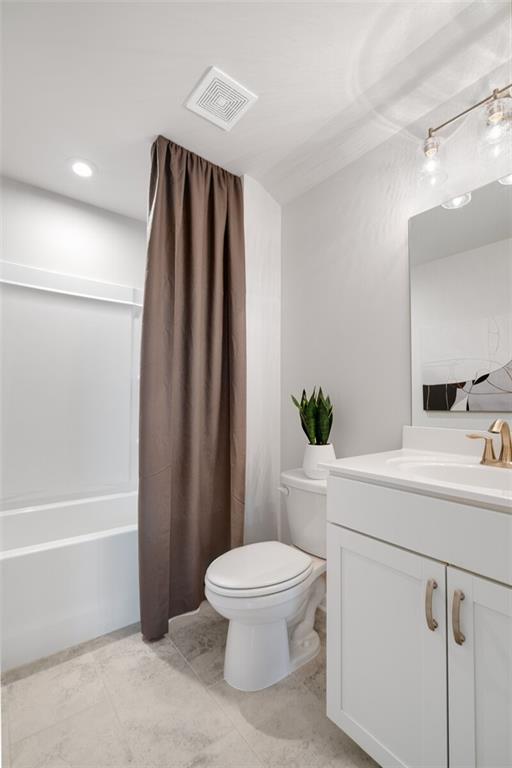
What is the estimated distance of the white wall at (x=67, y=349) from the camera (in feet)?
6.71

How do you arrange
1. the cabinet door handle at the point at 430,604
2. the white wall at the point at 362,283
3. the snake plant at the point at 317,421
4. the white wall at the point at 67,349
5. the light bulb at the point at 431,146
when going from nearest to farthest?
the cabinet door handle at the point at 430,604, the light bulb at the point at 431,146, the white wall at the point at 362,283, the snake plant at the point at 317,421, the white wall at the point at 67,349

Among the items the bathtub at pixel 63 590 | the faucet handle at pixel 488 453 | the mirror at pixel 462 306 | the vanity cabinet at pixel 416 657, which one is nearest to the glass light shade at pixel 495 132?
the mirror at pixel 462 306

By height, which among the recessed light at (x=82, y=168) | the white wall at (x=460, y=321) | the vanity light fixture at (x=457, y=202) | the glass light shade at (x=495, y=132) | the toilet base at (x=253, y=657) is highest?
the recessed light at (x=82, y=168)

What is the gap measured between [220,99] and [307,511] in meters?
1.82

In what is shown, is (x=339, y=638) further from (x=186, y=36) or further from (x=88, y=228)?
(x=88, y=228)

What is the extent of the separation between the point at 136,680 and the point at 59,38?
2387mm

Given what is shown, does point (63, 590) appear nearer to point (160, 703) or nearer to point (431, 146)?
point (160, 703)

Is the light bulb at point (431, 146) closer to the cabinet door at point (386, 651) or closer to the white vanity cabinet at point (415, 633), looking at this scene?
the white vanity cabinet at point (415, 633)

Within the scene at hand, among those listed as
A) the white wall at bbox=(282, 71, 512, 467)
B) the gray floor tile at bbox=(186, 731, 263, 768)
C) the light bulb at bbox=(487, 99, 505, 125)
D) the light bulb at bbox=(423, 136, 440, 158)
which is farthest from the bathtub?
the light bulb at bbox=(487, 99, 505, 125)

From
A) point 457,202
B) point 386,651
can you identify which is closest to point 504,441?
point 386,651

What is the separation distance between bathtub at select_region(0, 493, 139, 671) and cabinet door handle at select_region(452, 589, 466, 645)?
1.41 m

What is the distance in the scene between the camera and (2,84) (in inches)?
57.1

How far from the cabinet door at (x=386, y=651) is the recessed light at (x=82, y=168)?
7.05ft

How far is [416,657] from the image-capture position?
89 cm
